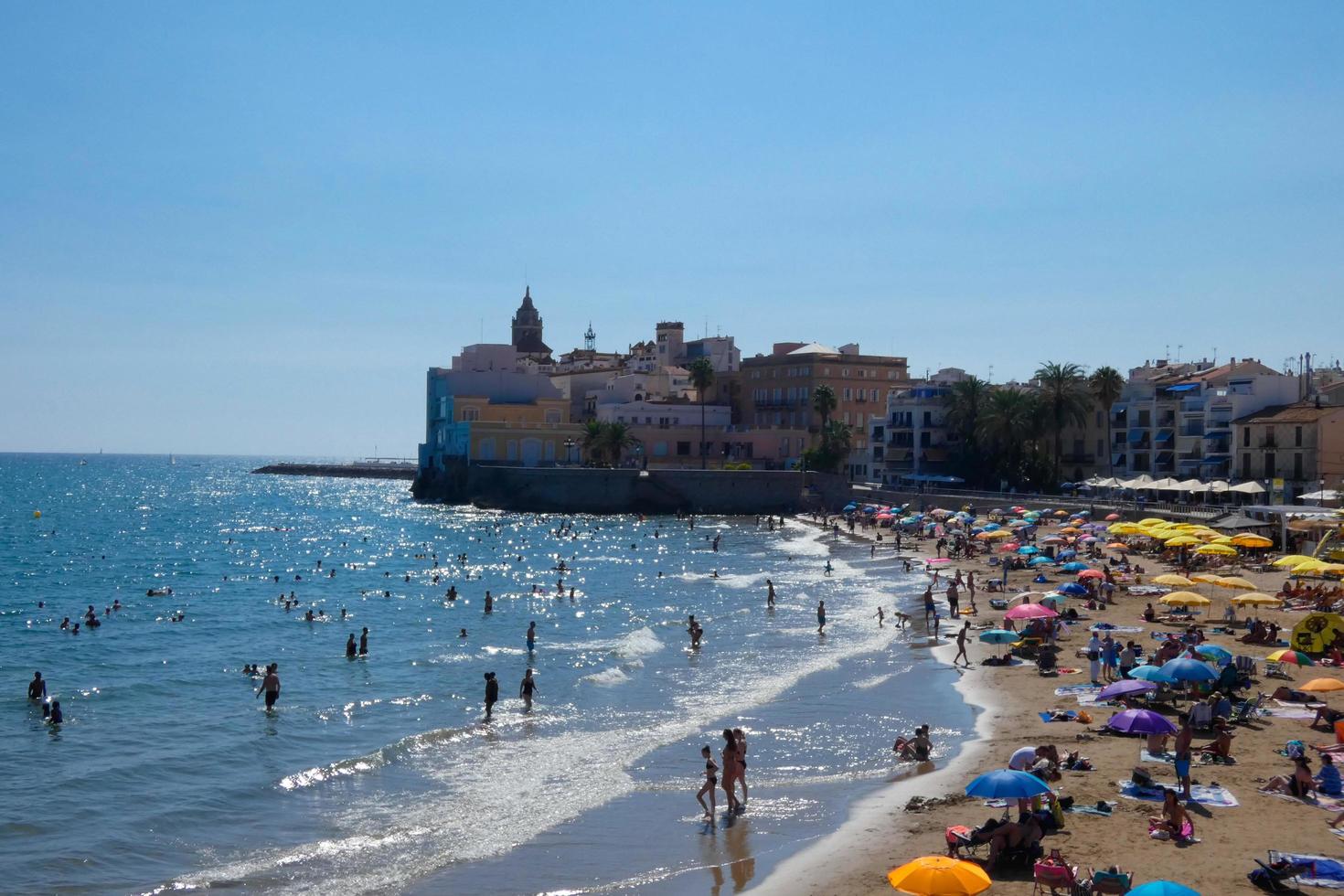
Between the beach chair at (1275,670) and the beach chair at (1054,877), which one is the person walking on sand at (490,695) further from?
the beach chair at (1275,670)

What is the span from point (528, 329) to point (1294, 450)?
12955 centimetres

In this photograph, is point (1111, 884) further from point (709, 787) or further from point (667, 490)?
point (667, 490)

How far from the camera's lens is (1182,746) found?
58.4ft

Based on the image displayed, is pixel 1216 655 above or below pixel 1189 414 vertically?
below

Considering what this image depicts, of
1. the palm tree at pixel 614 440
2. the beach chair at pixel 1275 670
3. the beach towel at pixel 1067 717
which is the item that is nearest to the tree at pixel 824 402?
the palm tree at pixel 614 440

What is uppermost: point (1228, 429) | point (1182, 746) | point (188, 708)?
point (1228, 429)

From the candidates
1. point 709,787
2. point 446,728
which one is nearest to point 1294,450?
point 446,728

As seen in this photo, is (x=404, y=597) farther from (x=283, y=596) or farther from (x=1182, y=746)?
(x=1182, y=746)

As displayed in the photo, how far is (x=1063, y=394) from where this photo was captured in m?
76.6

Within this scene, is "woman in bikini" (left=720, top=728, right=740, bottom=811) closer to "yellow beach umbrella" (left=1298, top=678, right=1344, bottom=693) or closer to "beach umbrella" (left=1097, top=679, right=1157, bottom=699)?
"beach umbrella" (left=1097, top=679, right=1157, bottom=699)

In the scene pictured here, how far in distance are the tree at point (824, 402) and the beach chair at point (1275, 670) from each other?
74627mm

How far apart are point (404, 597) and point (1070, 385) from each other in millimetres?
44520

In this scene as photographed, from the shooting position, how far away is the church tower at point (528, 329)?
577 ft

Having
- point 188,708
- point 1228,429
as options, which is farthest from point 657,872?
point 1228,429
